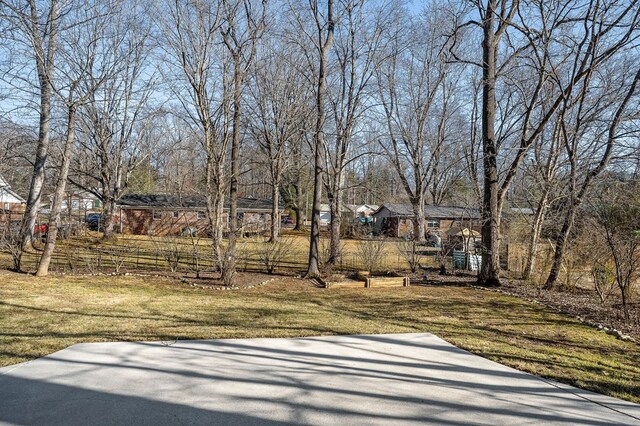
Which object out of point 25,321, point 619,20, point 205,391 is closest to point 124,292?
point 25,321

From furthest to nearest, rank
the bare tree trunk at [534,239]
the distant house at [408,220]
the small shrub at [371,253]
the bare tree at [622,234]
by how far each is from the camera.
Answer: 1. the distant house at [408,220]
2. the small shrub at [371,253]
3. the bare tree trunk at [534,239]
4. the bare tree at [622,234]

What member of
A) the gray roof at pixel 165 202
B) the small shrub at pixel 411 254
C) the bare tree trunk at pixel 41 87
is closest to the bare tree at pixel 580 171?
the small shrub at pixel 411 254

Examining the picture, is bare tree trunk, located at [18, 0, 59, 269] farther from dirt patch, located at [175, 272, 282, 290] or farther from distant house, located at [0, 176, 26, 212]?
dirt patch, located at [175, 272, 282, 290]

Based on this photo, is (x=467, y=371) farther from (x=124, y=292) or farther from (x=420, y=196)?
(x=420, y=196)

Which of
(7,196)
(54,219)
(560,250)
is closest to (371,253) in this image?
(560,250)

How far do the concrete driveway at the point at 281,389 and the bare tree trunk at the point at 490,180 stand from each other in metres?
7.21

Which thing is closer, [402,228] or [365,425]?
[365,425]

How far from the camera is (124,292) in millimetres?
9539

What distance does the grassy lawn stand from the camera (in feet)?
17.1

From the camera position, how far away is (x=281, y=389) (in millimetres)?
3961

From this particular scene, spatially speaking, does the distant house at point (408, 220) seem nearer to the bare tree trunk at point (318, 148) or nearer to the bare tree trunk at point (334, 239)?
the bare tree trunk at point (334, 239)

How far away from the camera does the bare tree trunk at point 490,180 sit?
11922mm

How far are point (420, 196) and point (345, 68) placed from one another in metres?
15.2

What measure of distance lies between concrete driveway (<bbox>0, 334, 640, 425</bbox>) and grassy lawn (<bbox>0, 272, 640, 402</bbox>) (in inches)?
23.0
